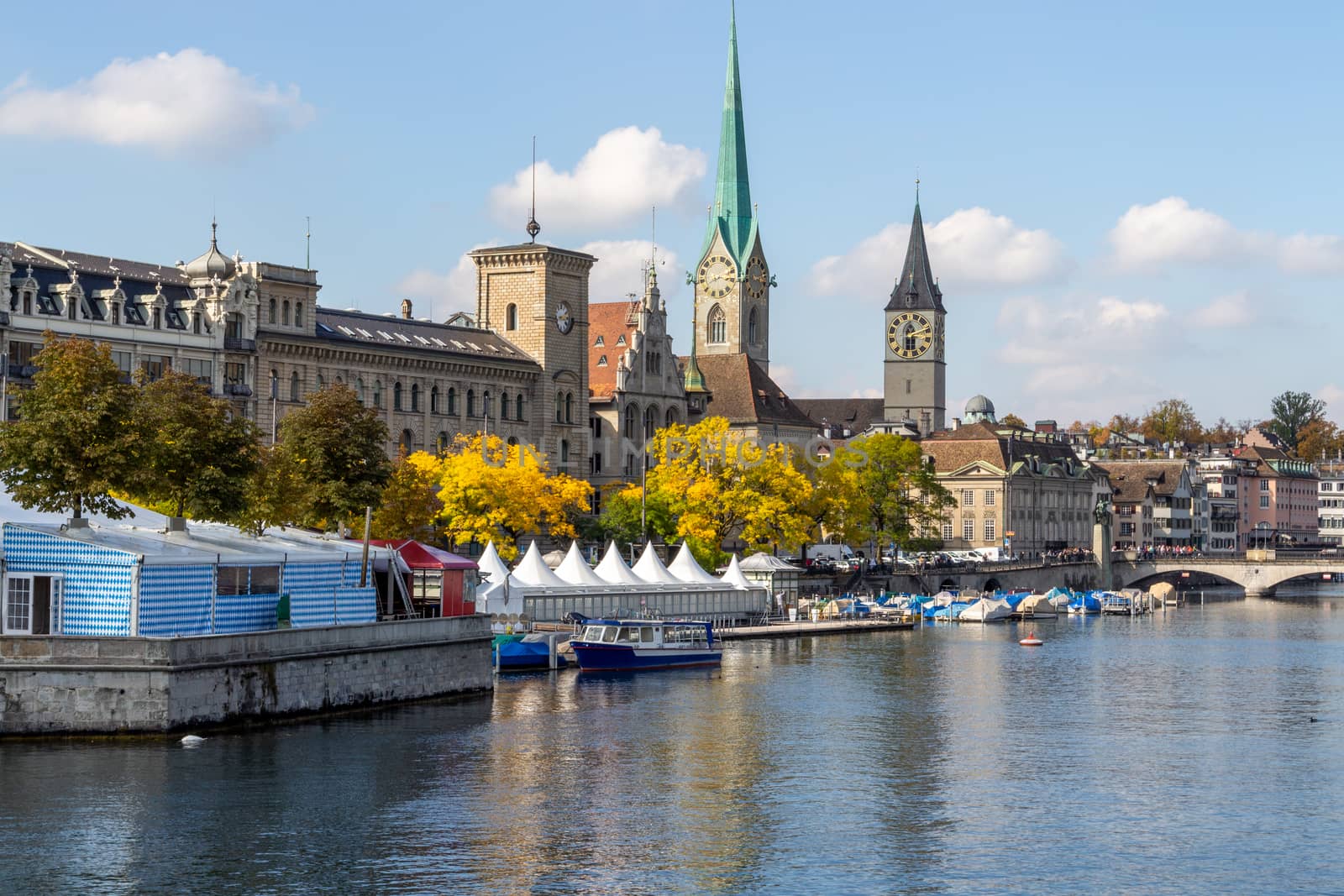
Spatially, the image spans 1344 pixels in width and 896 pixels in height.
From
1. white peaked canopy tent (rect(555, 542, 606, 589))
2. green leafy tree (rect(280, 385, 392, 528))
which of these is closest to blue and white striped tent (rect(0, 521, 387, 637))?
green leafy tree (rect(280, 385, 392, 528))

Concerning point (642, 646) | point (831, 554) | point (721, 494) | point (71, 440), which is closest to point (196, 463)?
point (71, 440)

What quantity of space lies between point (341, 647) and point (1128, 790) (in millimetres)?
23625

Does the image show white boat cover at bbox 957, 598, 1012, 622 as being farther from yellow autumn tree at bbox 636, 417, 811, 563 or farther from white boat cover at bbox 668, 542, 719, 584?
white boat cover at bbox 668, 542, 719, 584

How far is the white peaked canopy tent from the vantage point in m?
98.5

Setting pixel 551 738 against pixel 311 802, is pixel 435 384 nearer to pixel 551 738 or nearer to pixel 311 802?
pixel 551 738

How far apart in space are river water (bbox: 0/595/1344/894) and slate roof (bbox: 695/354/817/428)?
3974 inches

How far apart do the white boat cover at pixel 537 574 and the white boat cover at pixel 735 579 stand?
17.4 m

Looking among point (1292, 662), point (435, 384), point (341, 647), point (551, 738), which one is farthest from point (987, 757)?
point (435, 384)

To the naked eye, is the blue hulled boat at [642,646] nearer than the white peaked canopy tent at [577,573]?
Yes

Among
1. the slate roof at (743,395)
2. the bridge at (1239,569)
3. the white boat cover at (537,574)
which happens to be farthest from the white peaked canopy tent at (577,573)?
the bridge at (1239,569)

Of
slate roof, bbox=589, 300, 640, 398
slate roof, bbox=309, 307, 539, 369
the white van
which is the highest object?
slate roof, bbox=589, 300, 640, 398

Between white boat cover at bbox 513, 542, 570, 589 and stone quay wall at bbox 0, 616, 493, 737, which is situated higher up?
white boat cover at bbox 513, 542, 570, 589

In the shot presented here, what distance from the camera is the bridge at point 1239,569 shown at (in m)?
180

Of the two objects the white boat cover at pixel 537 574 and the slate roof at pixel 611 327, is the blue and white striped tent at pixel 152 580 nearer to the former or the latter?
the white boat cover at pixel 537 574
